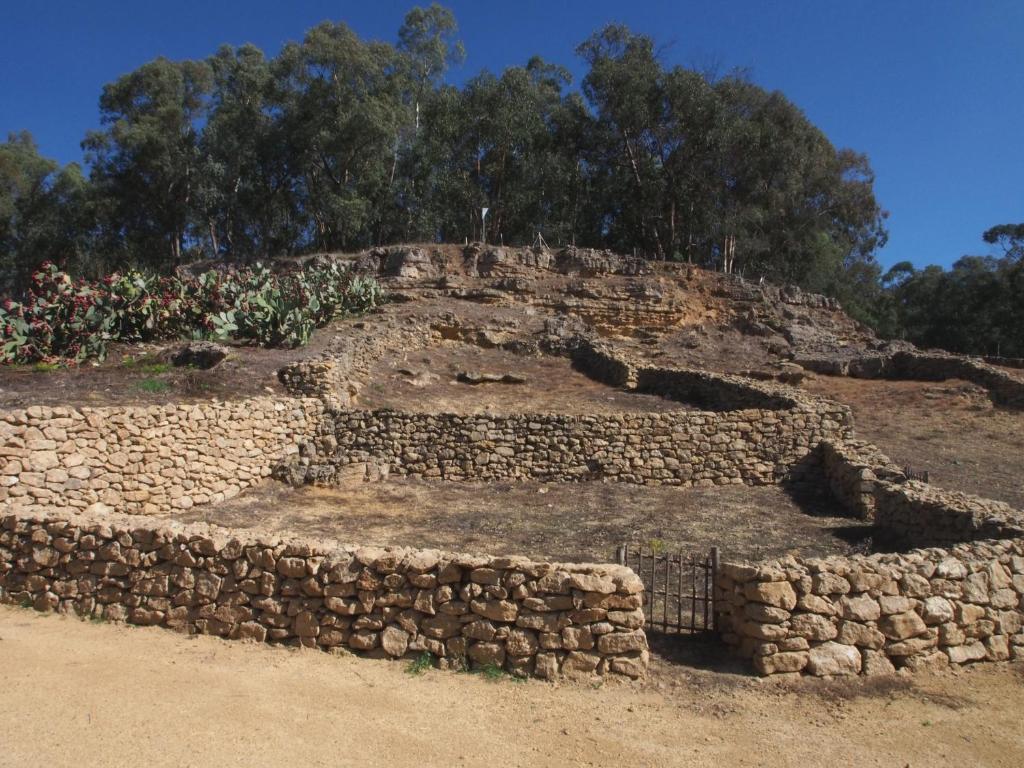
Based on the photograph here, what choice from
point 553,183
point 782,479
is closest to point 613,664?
point 782,479

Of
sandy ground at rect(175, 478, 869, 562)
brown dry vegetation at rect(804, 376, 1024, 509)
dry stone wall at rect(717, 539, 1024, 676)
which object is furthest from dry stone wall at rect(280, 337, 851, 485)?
dry stone wall at rect(717, 539, 1024, 676)

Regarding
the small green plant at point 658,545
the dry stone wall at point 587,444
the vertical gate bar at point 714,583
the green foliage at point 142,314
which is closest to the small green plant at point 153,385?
the green foliage at point 142,314

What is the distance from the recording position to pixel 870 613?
211 inches

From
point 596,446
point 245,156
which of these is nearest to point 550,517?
point 596,446

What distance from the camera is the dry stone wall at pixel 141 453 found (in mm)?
9453

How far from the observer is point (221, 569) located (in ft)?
19.0

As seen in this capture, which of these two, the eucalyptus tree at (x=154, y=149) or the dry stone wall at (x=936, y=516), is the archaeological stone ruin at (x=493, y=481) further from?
the eucalyptus tree at (x=154, y=149)

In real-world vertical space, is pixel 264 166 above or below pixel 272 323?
above

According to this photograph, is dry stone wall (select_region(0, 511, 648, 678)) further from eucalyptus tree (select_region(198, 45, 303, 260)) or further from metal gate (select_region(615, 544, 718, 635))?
eucalyptus tree (select_region(198, 45, 303, 260))

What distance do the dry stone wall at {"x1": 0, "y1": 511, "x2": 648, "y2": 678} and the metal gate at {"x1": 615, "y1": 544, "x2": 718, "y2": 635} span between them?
0.74 m

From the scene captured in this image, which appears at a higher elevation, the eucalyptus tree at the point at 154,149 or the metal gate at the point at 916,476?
the eucalyptus tree at the point at 154,149

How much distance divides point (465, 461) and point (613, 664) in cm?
816

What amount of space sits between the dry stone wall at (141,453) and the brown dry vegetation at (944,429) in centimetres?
1215

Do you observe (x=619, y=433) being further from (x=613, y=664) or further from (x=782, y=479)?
(x=613, y=664)
